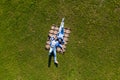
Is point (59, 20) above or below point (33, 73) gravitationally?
above

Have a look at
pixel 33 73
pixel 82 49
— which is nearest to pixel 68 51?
pixel 82 49

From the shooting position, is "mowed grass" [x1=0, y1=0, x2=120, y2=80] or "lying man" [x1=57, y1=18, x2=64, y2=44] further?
"lying man" [x1=57, y1=18, x2=64, y2=44]

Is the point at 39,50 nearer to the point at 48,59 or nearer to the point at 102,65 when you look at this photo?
→ the point at 48,59

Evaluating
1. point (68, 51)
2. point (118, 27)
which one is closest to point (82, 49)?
point (68, 51)

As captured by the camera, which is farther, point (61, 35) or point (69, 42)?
point (69, 42)

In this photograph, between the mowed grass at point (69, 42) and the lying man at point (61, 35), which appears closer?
the mowed grass at point (69, 42)

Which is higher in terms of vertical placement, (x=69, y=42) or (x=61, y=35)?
(x=61, y=35)

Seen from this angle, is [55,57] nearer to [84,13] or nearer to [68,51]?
[68,51]
